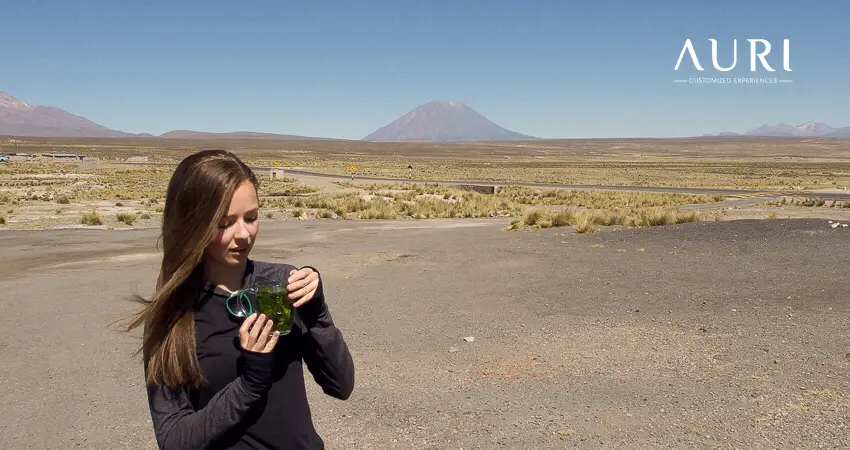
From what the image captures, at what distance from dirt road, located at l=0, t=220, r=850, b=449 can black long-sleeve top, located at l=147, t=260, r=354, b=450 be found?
3015 mm

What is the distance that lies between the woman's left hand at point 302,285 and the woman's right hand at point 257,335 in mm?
128

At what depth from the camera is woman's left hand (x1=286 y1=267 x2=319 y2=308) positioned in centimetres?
190

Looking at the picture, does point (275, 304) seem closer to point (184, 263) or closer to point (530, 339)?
point (184, 263)

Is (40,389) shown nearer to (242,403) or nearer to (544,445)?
(544,445)

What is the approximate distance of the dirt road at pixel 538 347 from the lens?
16.8ft

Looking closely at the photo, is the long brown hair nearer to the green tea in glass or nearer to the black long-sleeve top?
the black long-sleeve top

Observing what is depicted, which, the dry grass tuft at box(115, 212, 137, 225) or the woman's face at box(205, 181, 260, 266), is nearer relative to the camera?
the woman's face at box(205, 181, 260, 266)

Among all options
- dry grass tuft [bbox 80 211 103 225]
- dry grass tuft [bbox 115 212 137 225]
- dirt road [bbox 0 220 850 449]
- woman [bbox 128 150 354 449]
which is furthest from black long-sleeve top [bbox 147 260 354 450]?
dry grass tuft [bbox 80 211 103 225]

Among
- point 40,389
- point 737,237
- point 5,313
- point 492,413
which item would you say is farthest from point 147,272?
point 737,237

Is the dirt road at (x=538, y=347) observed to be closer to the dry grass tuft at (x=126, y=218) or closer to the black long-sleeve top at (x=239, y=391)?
the black long-sleeve top at (x=239, y=391)

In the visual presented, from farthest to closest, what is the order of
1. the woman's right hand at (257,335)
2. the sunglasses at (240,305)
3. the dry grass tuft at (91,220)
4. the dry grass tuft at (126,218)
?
the dry grass tuft at (126,218)
the dry grass tuft at (91,220)
the sunglasses at (240,305)
the woman's right hand at (257,335)

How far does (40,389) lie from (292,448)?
5.26 meters

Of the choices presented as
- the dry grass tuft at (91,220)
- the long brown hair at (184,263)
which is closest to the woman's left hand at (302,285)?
the long brown hair at (184,263)

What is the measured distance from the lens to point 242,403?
1890 millimetres
